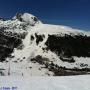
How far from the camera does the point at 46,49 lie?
115 metres

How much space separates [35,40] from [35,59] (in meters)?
26.3

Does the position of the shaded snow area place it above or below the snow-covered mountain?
below

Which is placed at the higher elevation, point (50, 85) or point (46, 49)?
point (46, 49)

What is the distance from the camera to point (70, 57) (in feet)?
365

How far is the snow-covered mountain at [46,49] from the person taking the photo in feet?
330

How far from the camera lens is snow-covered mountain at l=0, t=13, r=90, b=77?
100438 millimetres

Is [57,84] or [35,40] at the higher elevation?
[35,40]

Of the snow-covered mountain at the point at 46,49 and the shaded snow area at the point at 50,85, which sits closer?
the shaded snow area at the point at 50,85

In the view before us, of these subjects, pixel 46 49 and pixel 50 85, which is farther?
pixel 46 49

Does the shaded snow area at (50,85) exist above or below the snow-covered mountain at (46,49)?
below

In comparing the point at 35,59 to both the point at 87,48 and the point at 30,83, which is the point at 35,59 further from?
the point at 30,83

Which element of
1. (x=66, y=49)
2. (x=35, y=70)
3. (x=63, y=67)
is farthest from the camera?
(x=66, y=49)

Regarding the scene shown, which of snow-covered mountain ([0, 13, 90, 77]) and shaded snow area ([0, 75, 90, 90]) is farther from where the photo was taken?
snow-covered mountain ([0, 13, 90, 77])

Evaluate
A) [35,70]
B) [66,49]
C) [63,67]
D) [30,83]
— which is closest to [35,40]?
[66,49]
